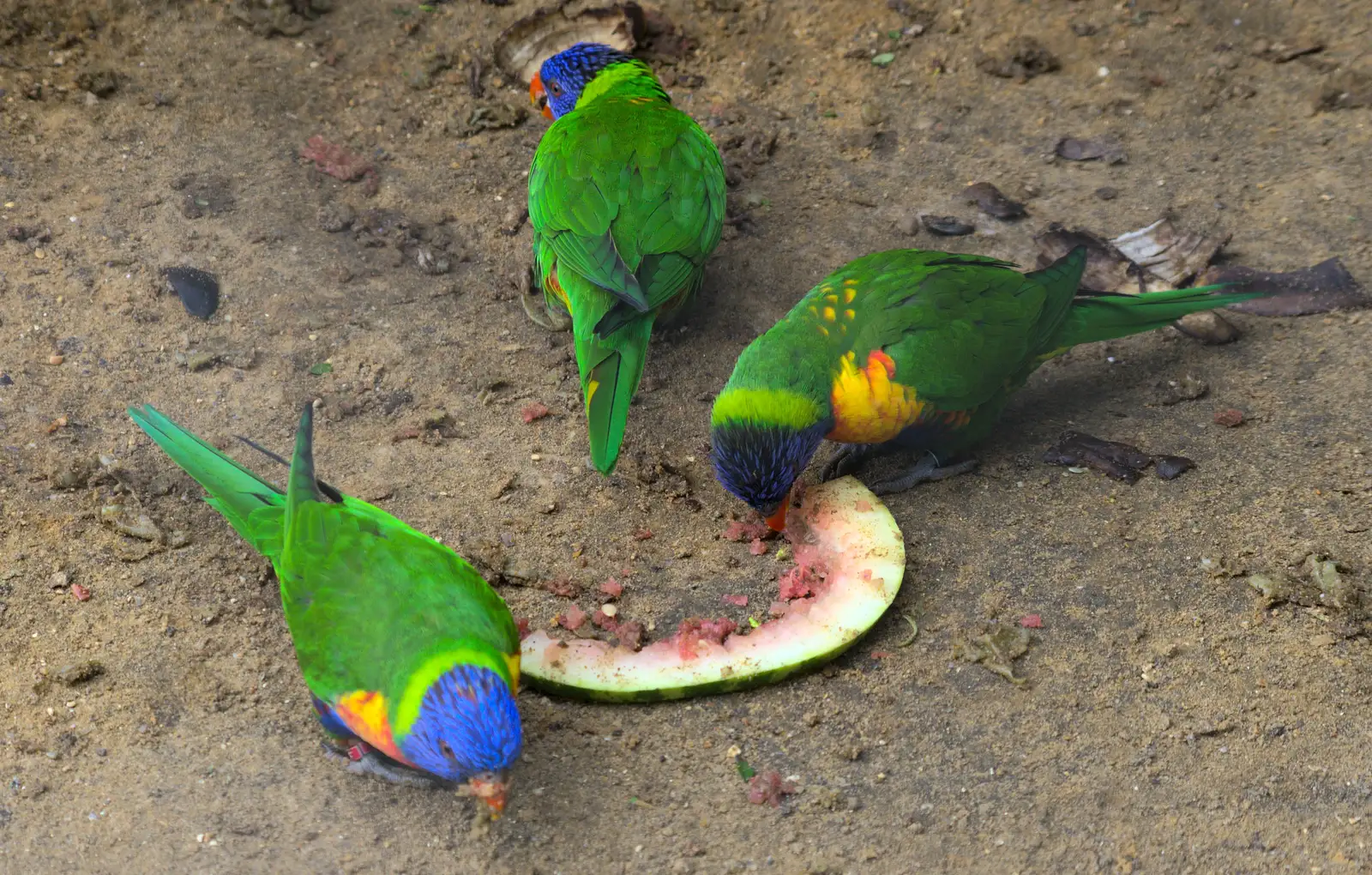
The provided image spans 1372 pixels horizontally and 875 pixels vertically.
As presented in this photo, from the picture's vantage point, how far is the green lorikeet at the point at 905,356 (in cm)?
414

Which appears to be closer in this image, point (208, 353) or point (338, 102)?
point (208, 353)

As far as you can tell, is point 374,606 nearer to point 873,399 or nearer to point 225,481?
point 225,481

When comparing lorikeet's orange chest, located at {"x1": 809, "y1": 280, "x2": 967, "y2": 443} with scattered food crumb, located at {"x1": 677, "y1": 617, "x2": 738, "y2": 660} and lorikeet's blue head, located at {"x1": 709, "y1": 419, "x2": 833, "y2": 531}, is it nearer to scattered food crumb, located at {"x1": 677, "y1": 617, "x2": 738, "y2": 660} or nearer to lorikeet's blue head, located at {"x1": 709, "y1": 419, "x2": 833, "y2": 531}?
lorikeet's blue head, located at {"x1": 709, "y1": 419, "x2": 833, "y2": 531}

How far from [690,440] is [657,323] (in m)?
0.78

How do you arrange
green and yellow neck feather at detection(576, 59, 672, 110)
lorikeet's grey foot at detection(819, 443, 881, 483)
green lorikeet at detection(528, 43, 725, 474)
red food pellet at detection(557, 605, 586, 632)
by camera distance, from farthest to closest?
green and yellow neck feather at detection(576, 59, 672, 110), lorikeet's grey foot at detection(819, 443, 881, 483), green lorikeet at detection(528, 43, 725, 474), red food pellet at detection(557, 605, 586, 632)

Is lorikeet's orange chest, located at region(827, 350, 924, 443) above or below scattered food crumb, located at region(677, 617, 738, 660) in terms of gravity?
above

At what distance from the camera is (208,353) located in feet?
16.9

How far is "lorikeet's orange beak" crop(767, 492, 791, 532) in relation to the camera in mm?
4287

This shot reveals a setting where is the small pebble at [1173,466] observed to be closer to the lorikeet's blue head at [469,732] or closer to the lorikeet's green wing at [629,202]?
the lorikeet's green wing at [629,202]

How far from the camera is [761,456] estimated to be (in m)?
4.04

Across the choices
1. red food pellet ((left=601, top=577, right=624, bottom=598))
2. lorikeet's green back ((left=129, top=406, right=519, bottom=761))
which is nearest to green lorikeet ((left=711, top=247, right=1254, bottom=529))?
red food pellet ((left=601, top=577, right=624, bottom=598))

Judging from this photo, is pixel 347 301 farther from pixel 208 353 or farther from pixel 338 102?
pixel 338 102

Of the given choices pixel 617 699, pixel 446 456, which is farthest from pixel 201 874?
pixel 446 456

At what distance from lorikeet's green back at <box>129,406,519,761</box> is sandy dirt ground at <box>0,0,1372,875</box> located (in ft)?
1.18
